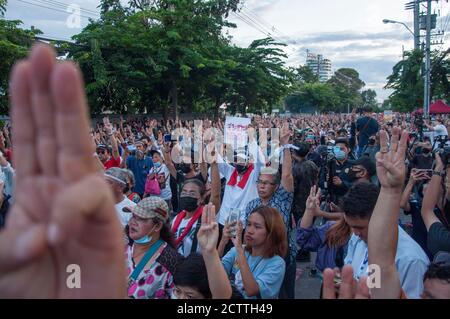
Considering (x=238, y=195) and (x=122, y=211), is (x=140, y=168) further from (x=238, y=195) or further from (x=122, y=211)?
(x=122, y=211)

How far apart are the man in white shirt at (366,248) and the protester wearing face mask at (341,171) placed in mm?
2838

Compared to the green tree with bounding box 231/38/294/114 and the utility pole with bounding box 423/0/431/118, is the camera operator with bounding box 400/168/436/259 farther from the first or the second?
the green tree with bounding box 231/38/294/114

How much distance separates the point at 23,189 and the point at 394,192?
1.39 metres

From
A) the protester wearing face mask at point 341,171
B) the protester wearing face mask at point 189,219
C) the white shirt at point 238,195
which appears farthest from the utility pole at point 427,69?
the protester wearing face mask at point 189,219

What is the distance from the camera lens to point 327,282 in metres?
1.37

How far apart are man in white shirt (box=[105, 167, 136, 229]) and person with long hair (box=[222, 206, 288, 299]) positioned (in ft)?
3.86

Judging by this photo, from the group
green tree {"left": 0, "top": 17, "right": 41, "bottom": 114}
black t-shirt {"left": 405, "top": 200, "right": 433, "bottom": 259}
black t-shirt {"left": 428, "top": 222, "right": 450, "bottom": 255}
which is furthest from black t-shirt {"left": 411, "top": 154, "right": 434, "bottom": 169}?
green tree {"left": 0, "top": 17, "right": 41, "bottom": 114}

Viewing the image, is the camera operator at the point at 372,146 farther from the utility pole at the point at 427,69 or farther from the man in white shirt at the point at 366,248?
the utility pole at the point at 427,69

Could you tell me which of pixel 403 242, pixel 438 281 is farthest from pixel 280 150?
pixel 438 281

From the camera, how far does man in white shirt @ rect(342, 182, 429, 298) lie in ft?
7.45

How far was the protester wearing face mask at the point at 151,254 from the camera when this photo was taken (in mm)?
2680

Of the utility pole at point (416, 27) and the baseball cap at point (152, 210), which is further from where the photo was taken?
the utility pole at point (416, 27)

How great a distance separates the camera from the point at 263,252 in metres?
2.92

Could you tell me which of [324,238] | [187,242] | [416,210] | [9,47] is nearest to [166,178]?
[187,242]
